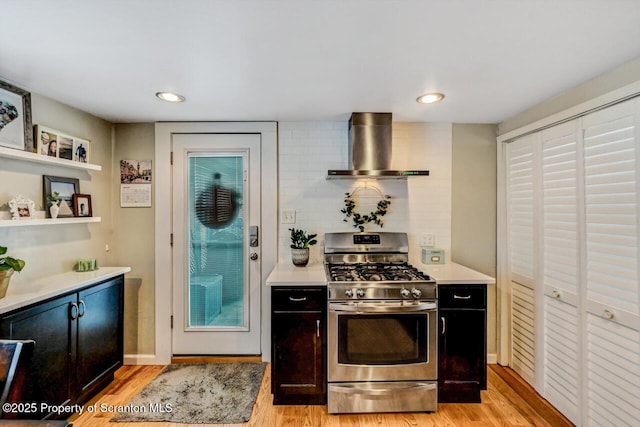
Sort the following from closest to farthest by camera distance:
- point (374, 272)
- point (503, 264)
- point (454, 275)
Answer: point (454, 275)
point (374, 272)
point (503, 264)

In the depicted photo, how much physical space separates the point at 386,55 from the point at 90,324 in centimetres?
256

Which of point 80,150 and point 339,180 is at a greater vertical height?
point 80,150

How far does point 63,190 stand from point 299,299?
6.32 ft

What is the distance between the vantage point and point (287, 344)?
2156mm

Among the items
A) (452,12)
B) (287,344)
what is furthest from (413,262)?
(452,12)

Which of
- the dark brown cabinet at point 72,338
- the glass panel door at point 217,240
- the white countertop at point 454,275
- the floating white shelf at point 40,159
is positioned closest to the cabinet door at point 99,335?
the dark brown cabinet at point 72,338

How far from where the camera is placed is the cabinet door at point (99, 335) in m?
2.08

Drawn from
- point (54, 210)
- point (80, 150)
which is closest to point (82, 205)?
point (54, 210)

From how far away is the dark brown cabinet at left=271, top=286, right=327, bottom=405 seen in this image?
215 cm

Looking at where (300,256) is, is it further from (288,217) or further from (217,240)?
(217,240)

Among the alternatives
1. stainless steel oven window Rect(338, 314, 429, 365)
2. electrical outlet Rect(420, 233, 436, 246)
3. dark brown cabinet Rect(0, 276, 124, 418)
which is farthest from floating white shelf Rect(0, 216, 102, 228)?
electrical outlet Rect(420, 233, 436, 246)

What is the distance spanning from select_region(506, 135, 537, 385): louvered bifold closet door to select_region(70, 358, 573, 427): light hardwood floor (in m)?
0.25

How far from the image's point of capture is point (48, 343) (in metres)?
1.83

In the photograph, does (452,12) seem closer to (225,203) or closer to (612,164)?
(612,164)
